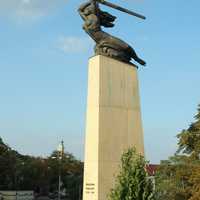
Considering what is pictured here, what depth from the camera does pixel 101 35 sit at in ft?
60.8

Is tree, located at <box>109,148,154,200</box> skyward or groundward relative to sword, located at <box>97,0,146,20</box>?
groundward

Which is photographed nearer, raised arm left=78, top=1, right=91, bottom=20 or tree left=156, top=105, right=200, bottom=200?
raised arm left=78, top=1, right=91, bottom=20

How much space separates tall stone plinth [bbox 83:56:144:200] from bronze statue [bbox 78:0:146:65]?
0.37 metres

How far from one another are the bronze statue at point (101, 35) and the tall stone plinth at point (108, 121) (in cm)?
37

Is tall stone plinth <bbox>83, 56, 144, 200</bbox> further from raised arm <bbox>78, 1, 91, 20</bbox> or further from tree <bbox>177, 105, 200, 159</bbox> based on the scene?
tree <bbox>177, 105, 200, 159</bbox>

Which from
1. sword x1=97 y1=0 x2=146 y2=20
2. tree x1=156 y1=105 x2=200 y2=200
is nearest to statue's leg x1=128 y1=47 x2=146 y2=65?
sword x1=97 y1=0 x2=146 y2=20

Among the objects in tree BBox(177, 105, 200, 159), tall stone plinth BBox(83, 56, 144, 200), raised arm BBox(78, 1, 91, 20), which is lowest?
tall stone plinth BBox(83, 56, 144, 200)

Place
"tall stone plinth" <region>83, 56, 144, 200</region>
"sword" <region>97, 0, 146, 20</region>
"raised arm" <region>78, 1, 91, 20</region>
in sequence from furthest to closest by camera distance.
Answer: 1. "sword" <region>97, 0, 146, 20</region>
2. "raised arm" <region>78, 1, 91, 20</region>
3. "tall stone plinth" <region>83, 56, 144, 200</region>

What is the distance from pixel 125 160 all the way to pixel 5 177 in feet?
200

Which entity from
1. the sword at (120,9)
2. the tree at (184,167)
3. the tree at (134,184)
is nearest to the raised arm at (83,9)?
the sword at (120,9)

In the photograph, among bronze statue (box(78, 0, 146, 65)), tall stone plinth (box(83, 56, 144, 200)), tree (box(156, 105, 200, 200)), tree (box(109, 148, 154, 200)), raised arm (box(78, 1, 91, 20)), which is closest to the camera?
tree (box(109, 148, 154, 200))

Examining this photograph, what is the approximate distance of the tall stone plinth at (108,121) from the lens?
16828mm

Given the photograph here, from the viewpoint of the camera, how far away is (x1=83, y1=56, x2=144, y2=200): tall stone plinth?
55.2 ft

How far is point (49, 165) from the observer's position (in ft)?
251
